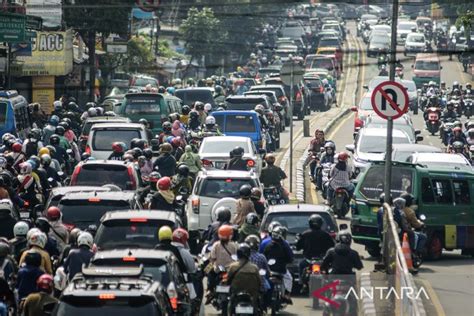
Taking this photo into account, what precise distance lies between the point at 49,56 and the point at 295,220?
27881 millimetres

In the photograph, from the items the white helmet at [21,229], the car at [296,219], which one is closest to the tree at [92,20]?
the car at [296,219]

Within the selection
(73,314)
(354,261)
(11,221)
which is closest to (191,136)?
(11,221)

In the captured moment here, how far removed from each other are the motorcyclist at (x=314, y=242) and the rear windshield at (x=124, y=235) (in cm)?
237

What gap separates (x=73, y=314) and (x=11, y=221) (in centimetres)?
894

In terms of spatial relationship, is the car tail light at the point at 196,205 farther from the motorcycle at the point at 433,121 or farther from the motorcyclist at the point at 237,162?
the motorcycle at the point at 433,121

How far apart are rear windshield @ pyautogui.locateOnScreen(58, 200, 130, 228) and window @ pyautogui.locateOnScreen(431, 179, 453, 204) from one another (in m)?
7.03

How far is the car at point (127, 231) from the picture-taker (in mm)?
21469

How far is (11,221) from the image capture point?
2380 centimetres

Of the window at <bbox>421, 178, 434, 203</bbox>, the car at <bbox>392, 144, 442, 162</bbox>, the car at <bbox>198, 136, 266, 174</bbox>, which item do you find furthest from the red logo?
the car at <bbox>392, 144, 442, 162</bbox>

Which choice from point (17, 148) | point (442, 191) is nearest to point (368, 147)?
point (442, 191)

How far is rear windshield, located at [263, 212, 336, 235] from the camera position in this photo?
80.4 feet

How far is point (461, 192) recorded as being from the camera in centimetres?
2873

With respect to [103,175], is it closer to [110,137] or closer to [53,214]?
[53,214]

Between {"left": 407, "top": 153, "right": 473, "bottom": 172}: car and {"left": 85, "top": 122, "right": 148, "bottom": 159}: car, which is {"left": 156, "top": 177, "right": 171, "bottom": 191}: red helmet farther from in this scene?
{"left": 85, "top": 122, "right": 148, "bottom": 159}: car
